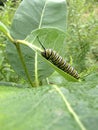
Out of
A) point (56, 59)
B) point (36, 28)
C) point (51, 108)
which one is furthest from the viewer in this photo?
point (36, 28)

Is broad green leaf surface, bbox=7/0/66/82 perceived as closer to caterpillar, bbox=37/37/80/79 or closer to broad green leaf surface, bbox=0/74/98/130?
caterpillar, bbox=37/37/80/79

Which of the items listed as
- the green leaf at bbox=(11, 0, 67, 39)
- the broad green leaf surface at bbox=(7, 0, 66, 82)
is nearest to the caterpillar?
the broad green leaf surface at bbox=(7, 0, 66, 82)

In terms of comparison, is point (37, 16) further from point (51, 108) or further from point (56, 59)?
point (51, 108)

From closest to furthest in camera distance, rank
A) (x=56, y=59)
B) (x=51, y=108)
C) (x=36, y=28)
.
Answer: (x=51, y=108)
(x=56, y=59)
(x=36, y=28)

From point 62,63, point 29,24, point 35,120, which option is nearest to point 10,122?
point 35,120

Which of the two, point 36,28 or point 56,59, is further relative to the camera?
point 36,28

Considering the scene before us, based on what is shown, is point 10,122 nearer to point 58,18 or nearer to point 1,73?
point 58,18

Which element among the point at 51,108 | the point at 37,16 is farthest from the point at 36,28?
the point at 51,108
